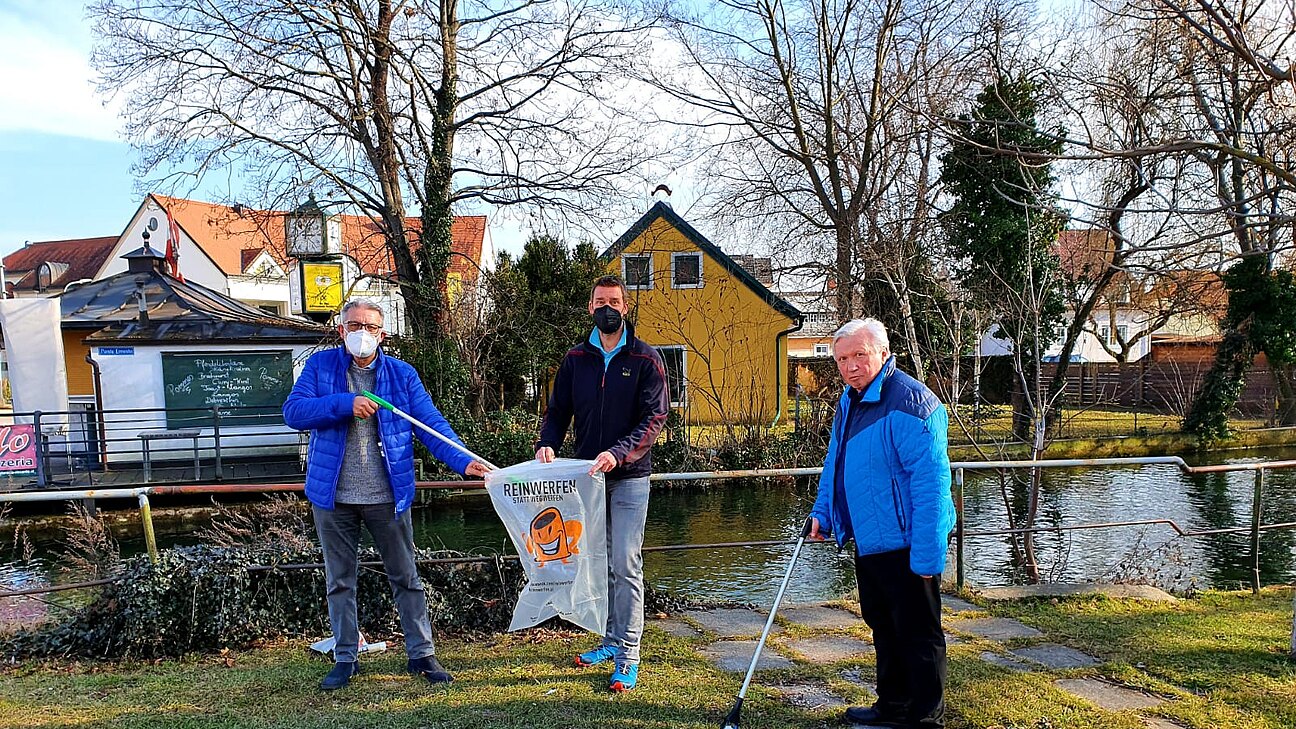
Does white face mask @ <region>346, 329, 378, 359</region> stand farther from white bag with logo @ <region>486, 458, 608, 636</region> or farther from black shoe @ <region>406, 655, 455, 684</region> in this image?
black shoe @ <region>406, 655, 455, 684</region>

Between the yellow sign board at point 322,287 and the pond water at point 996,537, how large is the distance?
5540 mm

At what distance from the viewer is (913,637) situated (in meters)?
3.46

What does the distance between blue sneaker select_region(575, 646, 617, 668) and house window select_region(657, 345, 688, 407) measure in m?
12.0

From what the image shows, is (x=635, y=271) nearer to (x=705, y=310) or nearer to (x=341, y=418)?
(x=705, y=310)

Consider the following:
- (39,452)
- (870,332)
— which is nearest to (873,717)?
(870,332)

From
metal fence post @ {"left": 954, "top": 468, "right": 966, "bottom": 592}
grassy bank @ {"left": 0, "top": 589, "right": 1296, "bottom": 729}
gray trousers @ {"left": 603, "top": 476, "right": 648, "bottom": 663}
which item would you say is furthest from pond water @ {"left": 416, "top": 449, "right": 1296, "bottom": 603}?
gray trousers @ {"left": 603, "top": 476, "right": 648, "bottom": 663}

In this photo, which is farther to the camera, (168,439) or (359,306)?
(168,439)

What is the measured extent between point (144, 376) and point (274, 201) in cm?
408

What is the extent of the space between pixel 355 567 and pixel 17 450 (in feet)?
44.9

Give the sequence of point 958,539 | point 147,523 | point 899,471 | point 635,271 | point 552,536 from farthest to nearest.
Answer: point 635,271 < point 958,539 < point 147,523 < point 552,536 < point 899,471

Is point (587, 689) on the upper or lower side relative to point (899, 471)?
lower

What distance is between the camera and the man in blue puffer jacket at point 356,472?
3967 millimetres

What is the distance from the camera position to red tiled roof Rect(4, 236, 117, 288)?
50.4 m

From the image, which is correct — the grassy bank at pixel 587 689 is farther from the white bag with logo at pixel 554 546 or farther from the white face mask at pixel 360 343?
the white face mask at pixel 360 343
